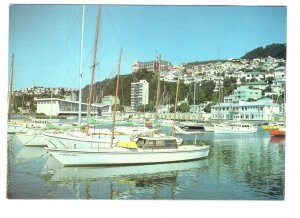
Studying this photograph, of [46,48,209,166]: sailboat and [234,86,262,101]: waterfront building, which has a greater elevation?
[234,86,262,101]: waterfront building

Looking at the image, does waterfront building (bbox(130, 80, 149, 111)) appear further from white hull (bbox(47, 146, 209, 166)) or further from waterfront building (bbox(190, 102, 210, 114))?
waterfront building (bbox(190, 102, 210, 114))

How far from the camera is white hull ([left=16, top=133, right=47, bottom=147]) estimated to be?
749 inches

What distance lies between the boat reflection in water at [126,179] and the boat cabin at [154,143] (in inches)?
29.0

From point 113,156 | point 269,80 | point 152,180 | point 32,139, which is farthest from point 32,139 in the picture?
point 269,80

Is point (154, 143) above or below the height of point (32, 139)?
above

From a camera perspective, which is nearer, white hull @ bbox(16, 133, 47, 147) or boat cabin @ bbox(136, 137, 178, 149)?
boat cabin @ bbox(136, 137, 178, 149)

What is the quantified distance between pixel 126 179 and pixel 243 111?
23664 mm

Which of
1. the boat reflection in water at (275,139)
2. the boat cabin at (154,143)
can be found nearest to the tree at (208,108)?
the boat reflection in water at (275,139)

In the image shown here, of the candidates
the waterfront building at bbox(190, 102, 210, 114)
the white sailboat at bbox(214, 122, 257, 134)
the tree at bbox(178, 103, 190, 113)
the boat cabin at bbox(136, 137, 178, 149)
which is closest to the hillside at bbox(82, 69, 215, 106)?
the waterfront building at bbox(190, 102, 210, 114)

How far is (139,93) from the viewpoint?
23844mm

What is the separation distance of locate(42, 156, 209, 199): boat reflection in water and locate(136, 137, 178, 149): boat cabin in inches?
29.0

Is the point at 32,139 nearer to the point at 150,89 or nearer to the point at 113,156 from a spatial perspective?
the point at 113,156
